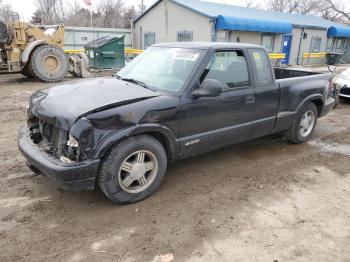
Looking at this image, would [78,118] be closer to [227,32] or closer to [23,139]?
[23,139]

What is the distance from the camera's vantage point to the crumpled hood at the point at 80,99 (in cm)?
322

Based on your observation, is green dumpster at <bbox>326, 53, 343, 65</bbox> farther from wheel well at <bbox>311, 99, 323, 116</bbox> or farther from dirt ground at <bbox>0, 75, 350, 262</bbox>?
dirt ground at <bbox>0, 75, 350, 262</bbox>

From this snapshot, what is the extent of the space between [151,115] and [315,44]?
2597cm

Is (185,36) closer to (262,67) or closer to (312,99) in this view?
(312,99)

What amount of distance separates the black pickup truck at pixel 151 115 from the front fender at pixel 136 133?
10 millimetres

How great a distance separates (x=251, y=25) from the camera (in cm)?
1902

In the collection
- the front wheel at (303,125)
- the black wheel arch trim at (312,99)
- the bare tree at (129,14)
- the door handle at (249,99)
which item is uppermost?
the bare tree at (129,14)

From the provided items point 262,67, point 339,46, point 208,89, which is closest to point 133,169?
point 208,89

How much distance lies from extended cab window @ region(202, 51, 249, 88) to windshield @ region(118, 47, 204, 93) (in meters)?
0.25

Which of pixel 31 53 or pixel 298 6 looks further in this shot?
pixel 298 6

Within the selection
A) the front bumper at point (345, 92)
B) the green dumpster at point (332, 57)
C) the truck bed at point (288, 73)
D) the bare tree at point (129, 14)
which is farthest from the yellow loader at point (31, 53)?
the bare tree at point (129, 14)

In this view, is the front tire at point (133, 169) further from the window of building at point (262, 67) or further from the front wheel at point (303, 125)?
the front wheel at point (303, 125)

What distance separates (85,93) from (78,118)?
667 mm

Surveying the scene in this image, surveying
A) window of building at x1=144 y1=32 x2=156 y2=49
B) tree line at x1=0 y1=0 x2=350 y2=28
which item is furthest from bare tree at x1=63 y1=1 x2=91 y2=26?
window of building at x1=144 y1=32 x2=156 y2=49
